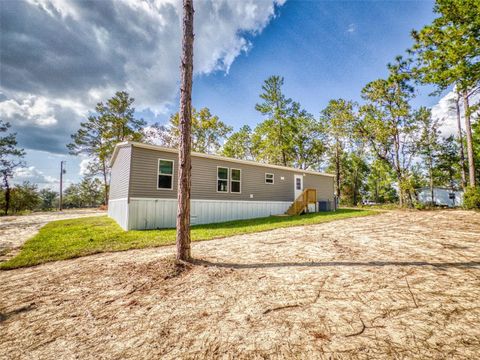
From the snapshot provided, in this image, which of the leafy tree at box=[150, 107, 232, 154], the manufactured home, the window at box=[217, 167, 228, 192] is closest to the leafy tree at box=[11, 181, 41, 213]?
the leafy tree at box=[150, 107, 232, 154]

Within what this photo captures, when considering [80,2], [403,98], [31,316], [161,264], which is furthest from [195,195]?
[403,98]

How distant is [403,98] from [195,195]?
19673mm

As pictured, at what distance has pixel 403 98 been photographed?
696 inches

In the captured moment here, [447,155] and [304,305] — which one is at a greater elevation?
[447,155]

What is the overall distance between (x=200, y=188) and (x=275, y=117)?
16.3 m

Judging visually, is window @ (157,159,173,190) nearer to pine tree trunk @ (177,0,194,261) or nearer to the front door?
pine tree trunk @ (177,0,194,261)

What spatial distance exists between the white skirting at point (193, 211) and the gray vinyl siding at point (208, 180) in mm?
274

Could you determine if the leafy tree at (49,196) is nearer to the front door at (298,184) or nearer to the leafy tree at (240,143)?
the leafy tree at (240,143)

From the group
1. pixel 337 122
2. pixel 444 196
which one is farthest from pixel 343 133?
pixel 444 196

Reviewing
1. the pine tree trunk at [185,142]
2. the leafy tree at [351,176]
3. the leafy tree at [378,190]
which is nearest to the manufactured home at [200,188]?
the pine tree trunk at [185,142]

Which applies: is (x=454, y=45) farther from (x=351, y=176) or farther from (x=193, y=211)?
(x=351, y=176)

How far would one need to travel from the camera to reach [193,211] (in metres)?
10.0

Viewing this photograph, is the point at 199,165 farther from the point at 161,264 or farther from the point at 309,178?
the point at 309,178

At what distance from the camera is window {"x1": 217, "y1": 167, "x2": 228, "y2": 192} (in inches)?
440
